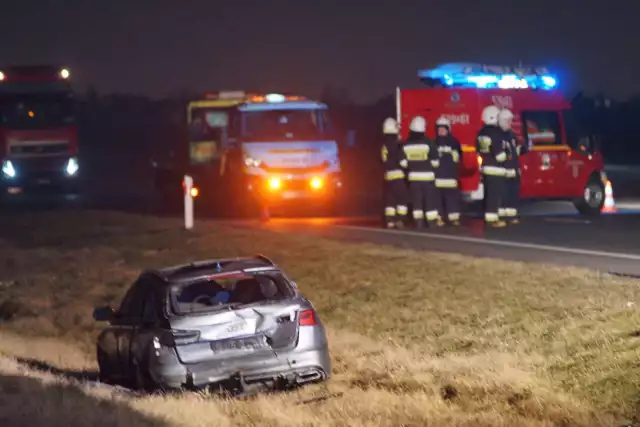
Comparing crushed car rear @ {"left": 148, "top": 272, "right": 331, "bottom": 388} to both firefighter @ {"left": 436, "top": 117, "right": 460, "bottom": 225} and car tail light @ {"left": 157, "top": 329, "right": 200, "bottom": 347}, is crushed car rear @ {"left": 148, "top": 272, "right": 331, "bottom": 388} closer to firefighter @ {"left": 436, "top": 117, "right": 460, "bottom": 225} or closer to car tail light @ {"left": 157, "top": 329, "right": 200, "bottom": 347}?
car tail light @ {"left": 157, "top": 329, "right": 200, "bottom": 347}

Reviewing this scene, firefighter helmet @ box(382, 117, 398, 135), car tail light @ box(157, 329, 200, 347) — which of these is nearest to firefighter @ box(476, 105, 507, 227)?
firefighter helmet @ box(382, 117, 398, 135)

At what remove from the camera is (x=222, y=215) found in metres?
23.2

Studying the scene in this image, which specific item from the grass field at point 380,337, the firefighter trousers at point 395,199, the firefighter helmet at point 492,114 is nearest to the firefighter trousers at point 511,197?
the firefighter helmet at point 492,114

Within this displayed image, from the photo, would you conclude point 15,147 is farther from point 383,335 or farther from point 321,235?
point 383,335

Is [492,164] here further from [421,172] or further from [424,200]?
[424,200]

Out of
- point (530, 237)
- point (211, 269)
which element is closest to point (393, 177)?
point (530, 237)

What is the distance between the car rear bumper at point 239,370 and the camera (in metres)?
8.28

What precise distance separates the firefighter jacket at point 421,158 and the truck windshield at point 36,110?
13847mm

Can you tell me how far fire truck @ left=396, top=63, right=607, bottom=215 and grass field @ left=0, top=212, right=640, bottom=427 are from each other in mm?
4534

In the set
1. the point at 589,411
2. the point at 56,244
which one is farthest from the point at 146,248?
the point at 589,411

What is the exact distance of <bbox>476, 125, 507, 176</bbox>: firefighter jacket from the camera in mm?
17828

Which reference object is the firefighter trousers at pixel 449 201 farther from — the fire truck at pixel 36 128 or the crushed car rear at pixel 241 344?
the fire truck at pixel 36 128

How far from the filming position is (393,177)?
18.2 meters

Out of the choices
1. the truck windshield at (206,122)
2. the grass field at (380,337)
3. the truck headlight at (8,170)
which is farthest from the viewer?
the truck headlight at (8,170)
